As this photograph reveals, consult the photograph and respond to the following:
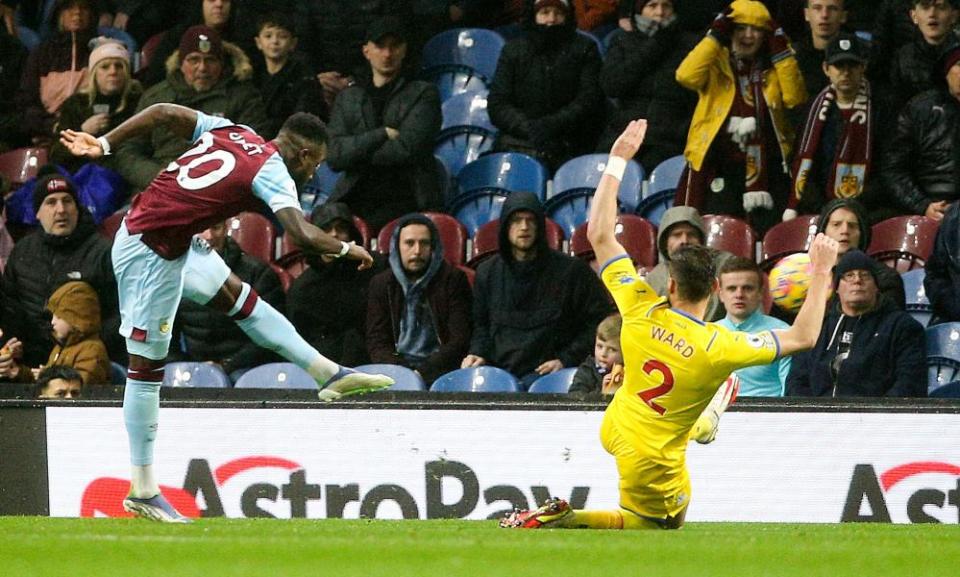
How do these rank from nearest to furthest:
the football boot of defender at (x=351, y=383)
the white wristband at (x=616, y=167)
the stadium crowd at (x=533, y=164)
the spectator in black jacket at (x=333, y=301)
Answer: the white wristband at (x=616, y=167) < the football boot of defender at (x=351, y=383) < the stadium crowd at (x=533, y=164) < the spectator in black jacket at (x=333, y=301)

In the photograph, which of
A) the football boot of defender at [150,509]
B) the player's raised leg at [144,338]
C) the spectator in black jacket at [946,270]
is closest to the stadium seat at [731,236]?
the spectator in black jacket at [946,270]

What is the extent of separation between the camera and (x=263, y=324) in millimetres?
8109

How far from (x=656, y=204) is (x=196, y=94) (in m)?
4.05

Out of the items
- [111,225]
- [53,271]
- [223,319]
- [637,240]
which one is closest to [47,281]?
[53,271]

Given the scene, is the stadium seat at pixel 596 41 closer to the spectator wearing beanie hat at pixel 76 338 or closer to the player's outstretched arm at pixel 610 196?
the spectator wearing beanie hat at pixel 76 338

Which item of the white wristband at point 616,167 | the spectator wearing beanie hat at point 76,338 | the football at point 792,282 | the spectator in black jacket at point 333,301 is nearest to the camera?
the white wristband at point 616,167

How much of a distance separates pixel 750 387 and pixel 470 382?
1.89 meters

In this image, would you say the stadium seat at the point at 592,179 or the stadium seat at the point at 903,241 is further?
the stadium seat at the point at 592,179

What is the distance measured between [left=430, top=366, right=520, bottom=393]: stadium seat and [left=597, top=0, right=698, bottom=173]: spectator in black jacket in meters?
3.05

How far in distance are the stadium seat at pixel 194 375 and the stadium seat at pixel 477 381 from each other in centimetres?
156

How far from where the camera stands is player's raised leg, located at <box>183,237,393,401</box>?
8.02 metres

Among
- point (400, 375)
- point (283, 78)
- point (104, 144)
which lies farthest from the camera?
point (283, 78)

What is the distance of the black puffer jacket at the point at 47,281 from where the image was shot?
12.0 meters

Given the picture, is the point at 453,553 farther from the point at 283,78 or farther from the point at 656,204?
the point at 283,78
